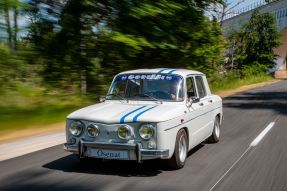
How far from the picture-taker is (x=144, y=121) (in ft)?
22.4

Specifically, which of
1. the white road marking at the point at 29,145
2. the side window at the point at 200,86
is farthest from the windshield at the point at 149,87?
the white road marking at the point at 29,145

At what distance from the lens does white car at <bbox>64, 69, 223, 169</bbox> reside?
685 centimetres

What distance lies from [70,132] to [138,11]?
8920mm

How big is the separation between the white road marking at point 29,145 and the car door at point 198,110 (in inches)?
130

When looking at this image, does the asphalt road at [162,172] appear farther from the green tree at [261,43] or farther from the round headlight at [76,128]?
the green tree at [261,43]

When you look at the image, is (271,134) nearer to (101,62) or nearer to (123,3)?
(123,3)

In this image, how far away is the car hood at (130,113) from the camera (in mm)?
6902

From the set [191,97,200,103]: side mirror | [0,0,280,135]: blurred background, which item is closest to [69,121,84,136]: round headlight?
[191,97,200,103]: side mirror

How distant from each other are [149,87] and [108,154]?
1.81 meters

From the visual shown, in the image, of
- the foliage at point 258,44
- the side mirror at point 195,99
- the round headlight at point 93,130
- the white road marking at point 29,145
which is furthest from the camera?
the foliage at point 258,44

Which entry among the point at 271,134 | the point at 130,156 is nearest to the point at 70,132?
the point at 130,156

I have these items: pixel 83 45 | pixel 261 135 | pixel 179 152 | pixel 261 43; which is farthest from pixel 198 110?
pixel 261 43

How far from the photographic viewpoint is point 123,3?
1566 cm

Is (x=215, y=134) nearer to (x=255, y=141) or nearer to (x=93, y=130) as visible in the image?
(x=255, y=141)
